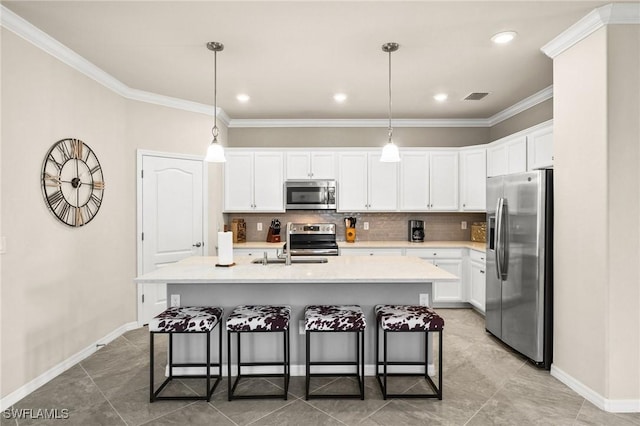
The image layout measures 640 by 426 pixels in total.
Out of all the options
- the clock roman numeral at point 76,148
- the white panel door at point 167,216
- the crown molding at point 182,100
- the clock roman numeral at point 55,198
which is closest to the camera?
the crown molding at point 182,100

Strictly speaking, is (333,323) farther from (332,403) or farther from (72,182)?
(72,182)

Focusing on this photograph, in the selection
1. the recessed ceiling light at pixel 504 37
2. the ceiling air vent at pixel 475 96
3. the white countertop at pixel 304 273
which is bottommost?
the white countertop at pixel 304 273

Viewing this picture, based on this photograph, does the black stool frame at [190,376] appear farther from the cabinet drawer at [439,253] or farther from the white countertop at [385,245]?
the cabinet drawer at [439,253]

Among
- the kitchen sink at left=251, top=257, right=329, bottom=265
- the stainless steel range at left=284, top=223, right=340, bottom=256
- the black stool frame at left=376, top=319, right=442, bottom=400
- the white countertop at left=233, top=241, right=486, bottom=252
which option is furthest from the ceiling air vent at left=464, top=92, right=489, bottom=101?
the black stool frame at left=376, top=319, right=442, bottom=400

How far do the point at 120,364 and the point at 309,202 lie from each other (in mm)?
2946

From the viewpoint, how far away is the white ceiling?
99.4 inches

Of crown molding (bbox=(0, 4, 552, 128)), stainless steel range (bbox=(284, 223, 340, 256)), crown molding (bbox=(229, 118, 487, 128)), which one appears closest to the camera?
crown molding (bbox=(0, 4, 552, 128))

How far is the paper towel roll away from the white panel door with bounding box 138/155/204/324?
5.98ft

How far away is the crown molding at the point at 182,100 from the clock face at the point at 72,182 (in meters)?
0.72

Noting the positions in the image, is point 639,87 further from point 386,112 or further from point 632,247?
point 386,112

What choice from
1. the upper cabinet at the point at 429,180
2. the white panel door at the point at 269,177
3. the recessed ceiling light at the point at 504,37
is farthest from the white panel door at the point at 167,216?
the recessed ceiling light at the point at 504,37

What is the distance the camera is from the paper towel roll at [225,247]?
2905 mm

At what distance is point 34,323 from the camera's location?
2.81 meters

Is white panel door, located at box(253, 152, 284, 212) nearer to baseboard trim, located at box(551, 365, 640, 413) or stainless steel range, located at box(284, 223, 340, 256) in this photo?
stainless steel range, located at box(284, 223, 340, 256)
